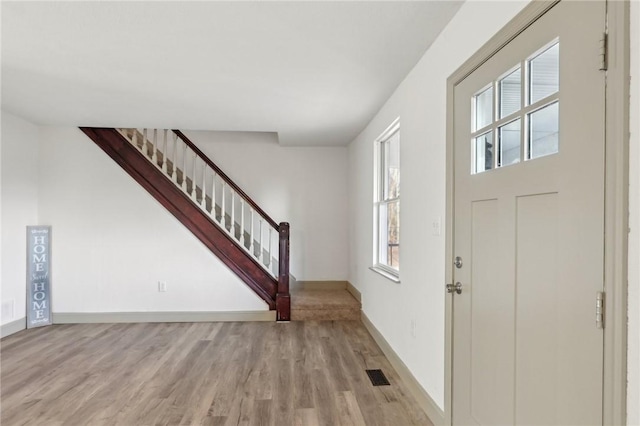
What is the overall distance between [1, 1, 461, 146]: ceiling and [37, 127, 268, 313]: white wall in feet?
2.76

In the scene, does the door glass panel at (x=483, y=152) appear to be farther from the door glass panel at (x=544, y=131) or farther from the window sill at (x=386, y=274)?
the window sill at (x=386, y=274)

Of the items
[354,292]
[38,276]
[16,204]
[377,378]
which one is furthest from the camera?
[354,292]

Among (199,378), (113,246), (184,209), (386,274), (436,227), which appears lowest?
(199,378)

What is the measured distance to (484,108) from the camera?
172cm

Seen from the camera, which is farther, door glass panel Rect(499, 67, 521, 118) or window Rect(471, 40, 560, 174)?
door glass panel Rect(499, 67, 521, 118)

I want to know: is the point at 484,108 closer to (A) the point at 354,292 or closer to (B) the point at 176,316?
(A) the point at 354,292

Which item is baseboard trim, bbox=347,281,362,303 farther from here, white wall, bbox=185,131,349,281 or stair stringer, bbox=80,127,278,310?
stair stringer, bbox=80,127,278,310

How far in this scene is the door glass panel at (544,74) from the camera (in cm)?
124

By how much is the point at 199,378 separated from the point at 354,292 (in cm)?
261

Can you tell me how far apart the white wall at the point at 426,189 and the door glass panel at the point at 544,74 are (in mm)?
239

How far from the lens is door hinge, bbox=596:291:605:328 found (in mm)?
1029

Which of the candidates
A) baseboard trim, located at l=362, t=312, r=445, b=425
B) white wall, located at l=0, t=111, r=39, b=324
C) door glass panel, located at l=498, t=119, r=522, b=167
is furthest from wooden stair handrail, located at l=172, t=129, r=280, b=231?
door glass panel, located at l=498, t=119, r=522, b=167

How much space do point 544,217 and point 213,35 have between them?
2.03 meters

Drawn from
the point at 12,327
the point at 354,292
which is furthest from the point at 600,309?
the point at 12,327
